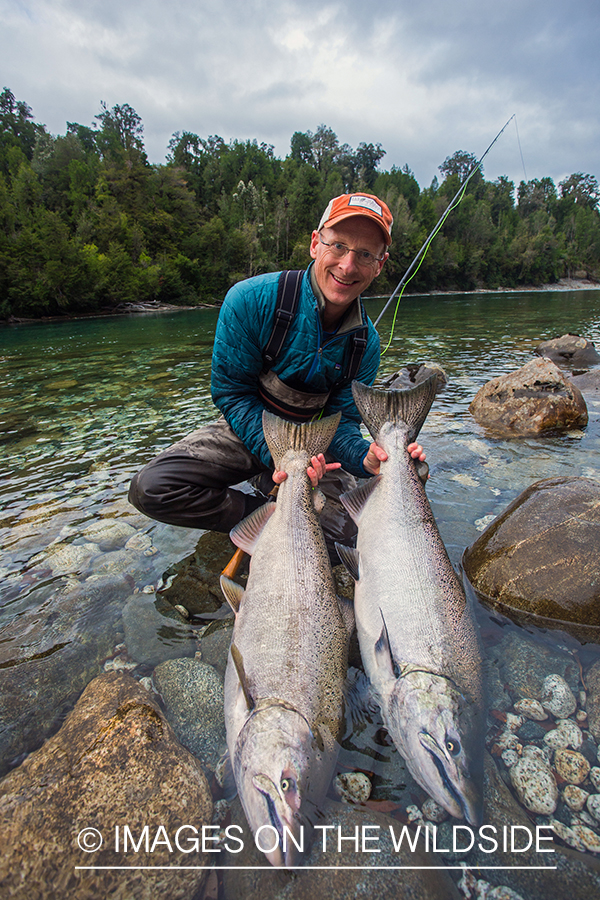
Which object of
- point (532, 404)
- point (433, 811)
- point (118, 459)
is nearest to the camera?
point (433, 811)

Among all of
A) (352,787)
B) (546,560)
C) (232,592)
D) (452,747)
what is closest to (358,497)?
(232,592)

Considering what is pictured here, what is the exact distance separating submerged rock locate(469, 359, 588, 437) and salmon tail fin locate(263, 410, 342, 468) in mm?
4979

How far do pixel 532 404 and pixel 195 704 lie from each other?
727 centimetres

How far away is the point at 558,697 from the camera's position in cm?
282

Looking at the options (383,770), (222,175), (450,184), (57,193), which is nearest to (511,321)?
(383,770)

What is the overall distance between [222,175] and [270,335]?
102829 millimetres

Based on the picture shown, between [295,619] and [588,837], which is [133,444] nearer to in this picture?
[295,619]

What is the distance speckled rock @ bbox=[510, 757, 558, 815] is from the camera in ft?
7.51

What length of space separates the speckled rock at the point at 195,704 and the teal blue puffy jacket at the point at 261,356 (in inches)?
71.2

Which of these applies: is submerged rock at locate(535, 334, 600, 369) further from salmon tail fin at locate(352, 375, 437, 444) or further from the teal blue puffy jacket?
the teal blue puffy jacket

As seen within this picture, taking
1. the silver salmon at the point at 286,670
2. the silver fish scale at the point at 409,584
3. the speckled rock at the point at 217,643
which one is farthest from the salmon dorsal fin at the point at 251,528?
the silver fish scale at the point at 409,584

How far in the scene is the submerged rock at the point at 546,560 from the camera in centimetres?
330

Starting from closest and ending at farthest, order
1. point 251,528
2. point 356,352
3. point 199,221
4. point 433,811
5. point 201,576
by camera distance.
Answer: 1. point 433,811
2. point 251,528
3. point 201,576
4. point 356,352
5. point 199,221

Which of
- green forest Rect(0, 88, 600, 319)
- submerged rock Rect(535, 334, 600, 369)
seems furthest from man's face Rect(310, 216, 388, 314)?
green forest Rect(0, 88, 600, 319)
